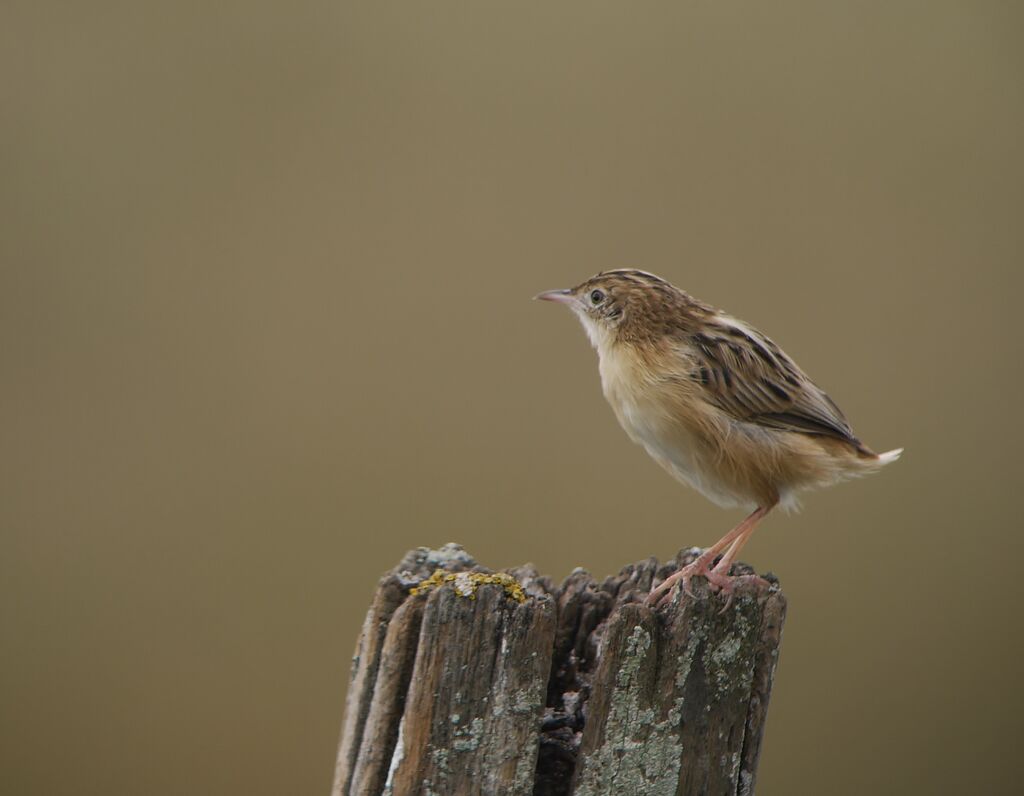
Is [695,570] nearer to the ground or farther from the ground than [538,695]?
farther from the ground

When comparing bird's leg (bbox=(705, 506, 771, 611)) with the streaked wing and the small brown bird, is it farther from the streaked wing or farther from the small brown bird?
the streaked wing

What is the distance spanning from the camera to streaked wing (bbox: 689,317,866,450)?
459cm

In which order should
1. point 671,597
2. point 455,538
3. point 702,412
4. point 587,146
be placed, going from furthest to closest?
point 587,146 < point 455,538 < point 702,412 < point 671,597

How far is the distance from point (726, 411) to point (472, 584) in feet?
5.82

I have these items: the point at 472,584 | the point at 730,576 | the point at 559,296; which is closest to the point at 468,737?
the point at 472,584

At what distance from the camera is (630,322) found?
4930 millimetres

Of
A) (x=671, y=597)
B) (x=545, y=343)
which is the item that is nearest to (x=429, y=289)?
(x=545, y=343)

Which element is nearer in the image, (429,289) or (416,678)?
(416,678)

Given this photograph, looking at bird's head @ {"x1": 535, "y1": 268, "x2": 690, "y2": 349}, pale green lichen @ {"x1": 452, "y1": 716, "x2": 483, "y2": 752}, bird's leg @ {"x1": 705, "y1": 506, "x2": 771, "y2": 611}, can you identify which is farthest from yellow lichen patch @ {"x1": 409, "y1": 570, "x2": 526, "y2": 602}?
bird's head @ {"x1": 535, "y1": 268, "x2": 690, "y2": 349}

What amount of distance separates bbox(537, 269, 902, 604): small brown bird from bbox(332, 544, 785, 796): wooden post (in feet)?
3.51

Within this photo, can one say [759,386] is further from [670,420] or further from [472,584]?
[472,584]

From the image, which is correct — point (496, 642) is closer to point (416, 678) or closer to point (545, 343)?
point (416, 678)

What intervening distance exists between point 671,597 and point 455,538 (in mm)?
5766

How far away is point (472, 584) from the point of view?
124 inches
